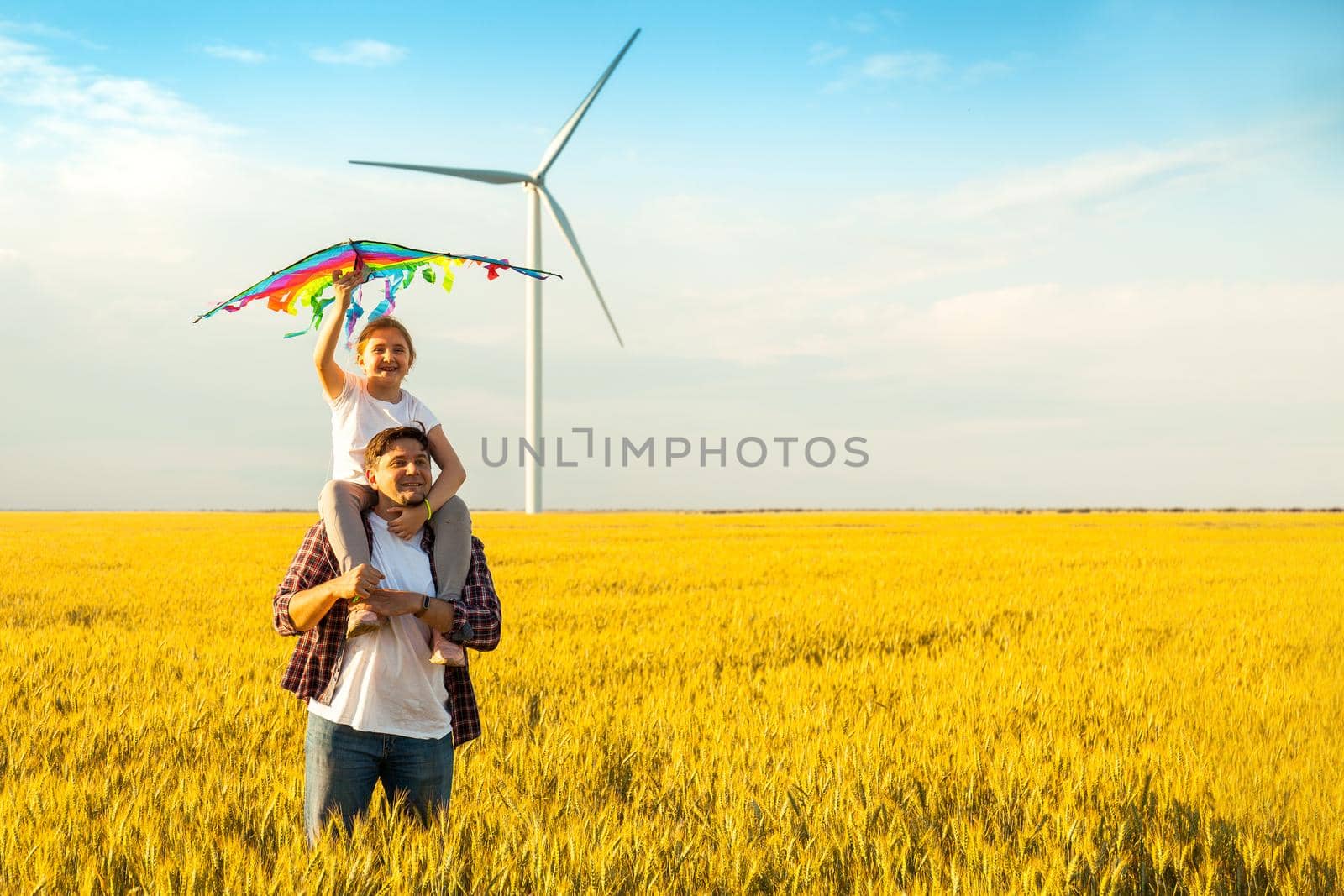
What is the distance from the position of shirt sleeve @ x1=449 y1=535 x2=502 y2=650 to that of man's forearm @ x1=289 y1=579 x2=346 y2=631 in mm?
483

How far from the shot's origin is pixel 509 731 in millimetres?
7008

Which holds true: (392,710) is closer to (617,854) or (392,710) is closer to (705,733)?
(617,854)

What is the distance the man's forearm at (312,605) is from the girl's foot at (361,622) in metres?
0.13

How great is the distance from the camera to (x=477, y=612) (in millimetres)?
4082

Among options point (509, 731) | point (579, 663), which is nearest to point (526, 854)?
point (509, 731)

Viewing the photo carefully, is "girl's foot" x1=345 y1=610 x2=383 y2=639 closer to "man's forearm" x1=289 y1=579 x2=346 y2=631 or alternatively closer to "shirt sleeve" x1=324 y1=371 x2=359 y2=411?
"man's forearm" x1=289 y1=579 x2=346 y2=631

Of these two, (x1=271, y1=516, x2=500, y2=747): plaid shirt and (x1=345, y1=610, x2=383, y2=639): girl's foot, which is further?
(x1=271, y1=516, x2=500, y2=747): plaid shirt

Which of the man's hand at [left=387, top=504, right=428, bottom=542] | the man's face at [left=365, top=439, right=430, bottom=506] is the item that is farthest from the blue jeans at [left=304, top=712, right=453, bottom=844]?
the man's face at [left=365, top=439, right=430, bottom=506]

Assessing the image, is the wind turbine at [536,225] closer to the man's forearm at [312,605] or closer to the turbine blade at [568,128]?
the turbine blade at [568,128]

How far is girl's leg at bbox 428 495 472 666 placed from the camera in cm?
398

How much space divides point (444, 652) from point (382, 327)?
155 cm

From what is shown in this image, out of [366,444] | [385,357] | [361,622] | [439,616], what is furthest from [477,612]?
[385,357]

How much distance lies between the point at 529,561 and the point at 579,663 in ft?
41.3

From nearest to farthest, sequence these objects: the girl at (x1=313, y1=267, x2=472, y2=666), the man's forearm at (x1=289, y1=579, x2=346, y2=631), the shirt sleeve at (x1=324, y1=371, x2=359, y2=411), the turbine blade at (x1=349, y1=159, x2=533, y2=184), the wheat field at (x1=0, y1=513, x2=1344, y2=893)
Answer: the man's forearm at (x1=289, y1=579, x2=346, y2=631) → the girl at (x1=313, y1=267, x2=472, y2=666) → the wheat field at (x1=0, y1=513, x2=1344, y2=893) → the shirt sleeve at (x1=324, y1=371, x2=359, y2=411) → the turbine blade at (x1=349, y1=159, x2=533, y2=184)
